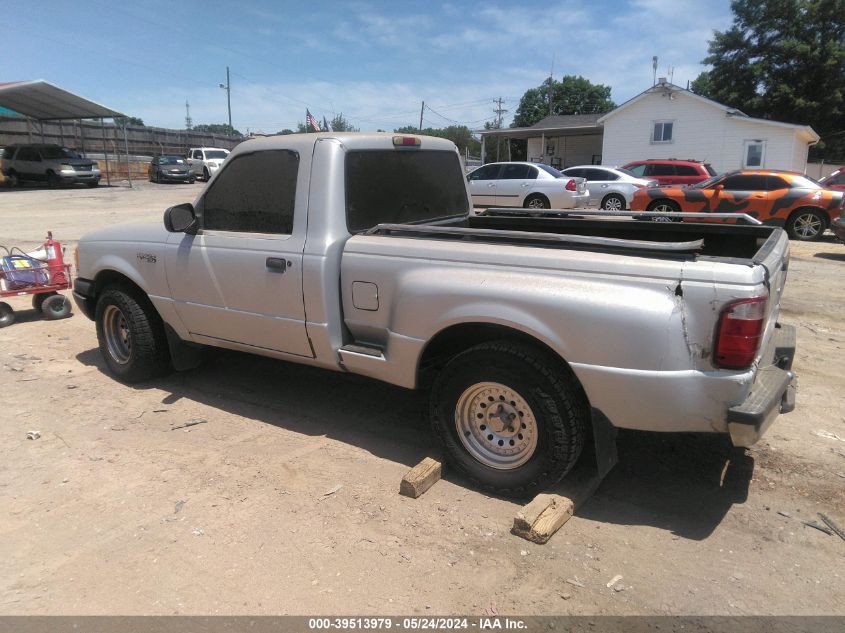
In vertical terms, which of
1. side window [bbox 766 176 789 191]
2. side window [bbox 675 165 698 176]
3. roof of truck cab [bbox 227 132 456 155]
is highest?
side window [bbox 675 165 698 176]

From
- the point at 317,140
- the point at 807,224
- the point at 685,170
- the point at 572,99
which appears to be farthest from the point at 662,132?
the point at 572,99

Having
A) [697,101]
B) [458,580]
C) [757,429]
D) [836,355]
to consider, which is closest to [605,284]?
[757,429]

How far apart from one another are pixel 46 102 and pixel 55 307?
25.6m

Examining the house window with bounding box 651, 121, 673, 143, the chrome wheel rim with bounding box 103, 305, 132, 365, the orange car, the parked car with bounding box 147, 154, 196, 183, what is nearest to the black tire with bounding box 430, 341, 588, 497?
the chrome wheel rim with bounding box 103, 305, 132, 365

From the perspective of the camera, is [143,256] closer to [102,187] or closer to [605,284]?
[605,284]

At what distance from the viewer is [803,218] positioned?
13758 millimetres

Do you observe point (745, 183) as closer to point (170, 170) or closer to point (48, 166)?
point (48, 166)

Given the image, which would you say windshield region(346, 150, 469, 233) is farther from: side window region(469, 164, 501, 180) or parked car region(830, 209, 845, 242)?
Result: side window region(469, 164, 501, 180)

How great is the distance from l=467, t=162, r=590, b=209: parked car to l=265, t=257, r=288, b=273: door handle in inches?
481

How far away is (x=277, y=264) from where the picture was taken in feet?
12.7

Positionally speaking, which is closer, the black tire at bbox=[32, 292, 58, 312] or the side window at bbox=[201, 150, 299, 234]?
the side window at bbox=[201, 150, 299, 234]

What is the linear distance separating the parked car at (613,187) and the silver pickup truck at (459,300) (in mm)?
13852

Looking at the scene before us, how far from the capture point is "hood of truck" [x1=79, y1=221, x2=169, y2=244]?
466 centimetres

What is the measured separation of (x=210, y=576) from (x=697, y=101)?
31425mm
